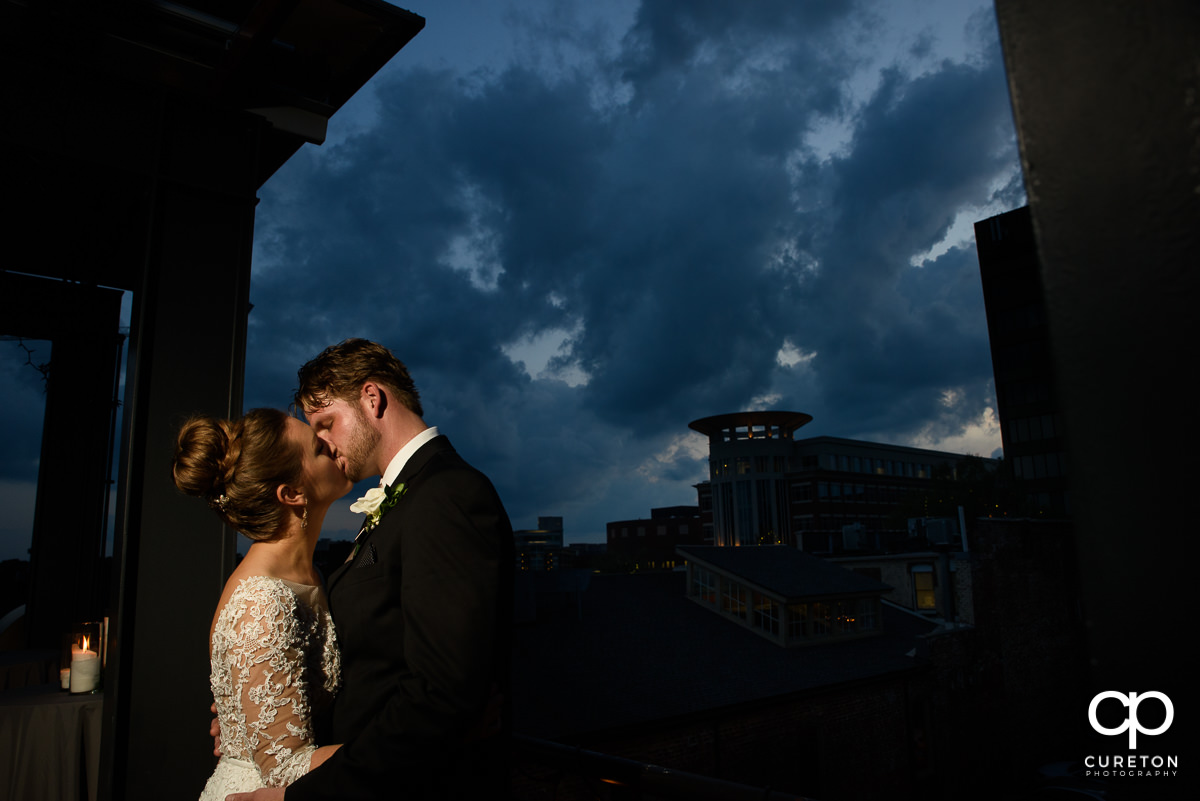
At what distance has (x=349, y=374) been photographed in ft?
8.23

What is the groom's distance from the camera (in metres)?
1.84

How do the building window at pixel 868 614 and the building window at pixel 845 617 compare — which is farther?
the building window at pixel 868 614

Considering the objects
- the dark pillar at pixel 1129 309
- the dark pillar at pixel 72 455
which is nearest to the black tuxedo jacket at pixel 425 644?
the dark pillar at pixel 1129 309

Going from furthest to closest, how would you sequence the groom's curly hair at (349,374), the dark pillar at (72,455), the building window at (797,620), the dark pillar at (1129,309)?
the building window at (797,620) < the dark pillar at (72,455) < the groom's curly hair at (349,374) < the dark pillar at (1129,309)

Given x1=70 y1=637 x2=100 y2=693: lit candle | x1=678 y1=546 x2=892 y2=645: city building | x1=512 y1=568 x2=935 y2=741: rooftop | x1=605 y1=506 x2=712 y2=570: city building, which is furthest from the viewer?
x1=605 y1=506 x2=712 y2=570: city building

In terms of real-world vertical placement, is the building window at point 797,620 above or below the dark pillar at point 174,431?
below

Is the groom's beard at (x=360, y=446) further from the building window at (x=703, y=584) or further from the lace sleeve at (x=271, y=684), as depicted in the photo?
the building window at (x=703, y=584)

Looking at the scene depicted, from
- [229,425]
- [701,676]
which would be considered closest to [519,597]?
[701,676]

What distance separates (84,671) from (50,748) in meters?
0.53

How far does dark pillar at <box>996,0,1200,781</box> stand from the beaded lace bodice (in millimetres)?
2277

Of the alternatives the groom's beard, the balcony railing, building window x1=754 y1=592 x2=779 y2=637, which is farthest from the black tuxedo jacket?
building window x1=754 y1=592 x2=779 y2=637

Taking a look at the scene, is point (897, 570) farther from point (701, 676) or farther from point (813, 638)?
point (701, 676)

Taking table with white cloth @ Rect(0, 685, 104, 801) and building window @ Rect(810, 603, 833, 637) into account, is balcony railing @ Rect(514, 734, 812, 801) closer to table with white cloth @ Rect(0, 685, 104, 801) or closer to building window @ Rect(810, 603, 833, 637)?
table with white cloth @ Rect(0, 685, 104, 801)

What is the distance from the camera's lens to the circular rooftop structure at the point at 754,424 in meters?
76.5
